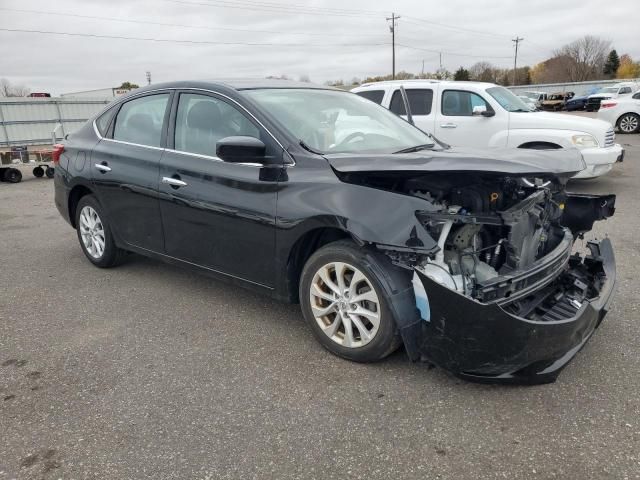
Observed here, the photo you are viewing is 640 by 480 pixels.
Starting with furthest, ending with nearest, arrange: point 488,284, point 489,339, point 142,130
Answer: point 142,130
point 488,284
point 489,339

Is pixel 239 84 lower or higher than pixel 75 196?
higher

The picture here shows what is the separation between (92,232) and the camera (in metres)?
4.94

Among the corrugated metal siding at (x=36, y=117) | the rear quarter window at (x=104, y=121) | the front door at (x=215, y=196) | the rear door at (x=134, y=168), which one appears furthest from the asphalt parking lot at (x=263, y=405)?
the corrugated metal siding at (x=36, y=117)

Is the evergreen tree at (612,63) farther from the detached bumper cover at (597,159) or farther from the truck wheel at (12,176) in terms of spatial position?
the truck wheel at (12,176)

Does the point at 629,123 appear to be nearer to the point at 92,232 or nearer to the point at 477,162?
the point at 477,162

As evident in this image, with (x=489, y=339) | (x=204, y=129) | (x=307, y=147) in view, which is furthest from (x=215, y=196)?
(x=489, y=339)

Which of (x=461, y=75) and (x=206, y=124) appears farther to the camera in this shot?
(x=461, y=75)

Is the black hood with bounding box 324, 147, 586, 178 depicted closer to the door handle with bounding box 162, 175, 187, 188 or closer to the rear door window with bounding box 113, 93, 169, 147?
the door handle with bounding box 162, 175, 187, 188

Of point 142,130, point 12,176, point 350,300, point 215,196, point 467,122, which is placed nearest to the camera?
point 350,300

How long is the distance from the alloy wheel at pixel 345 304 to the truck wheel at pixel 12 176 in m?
11.3

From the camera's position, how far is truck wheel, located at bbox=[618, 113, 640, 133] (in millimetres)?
18859

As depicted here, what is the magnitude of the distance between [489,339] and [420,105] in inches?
281

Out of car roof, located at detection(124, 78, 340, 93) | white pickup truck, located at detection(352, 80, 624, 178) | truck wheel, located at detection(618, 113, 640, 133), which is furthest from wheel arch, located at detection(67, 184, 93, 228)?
truck wheel, located at detection(618, 113, 640, 133)

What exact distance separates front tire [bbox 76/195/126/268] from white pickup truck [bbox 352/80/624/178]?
510 centimetres
